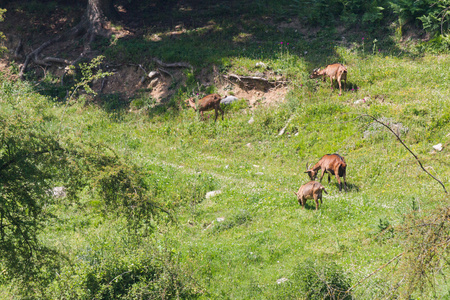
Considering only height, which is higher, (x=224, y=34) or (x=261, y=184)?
(x=224, y=34)

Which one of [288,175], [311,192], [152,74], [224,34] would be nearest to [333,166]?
[311,192]

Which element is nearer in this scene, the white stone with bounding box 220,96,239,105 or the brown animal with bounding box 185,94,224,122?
the brown animal with bounding box 185,94,224,122

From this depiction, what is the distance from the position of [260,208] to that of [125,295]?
5.02 meters

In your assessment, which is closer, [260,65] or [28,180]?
[28,180]

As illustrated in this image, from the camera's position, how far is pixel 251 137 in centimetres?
2036

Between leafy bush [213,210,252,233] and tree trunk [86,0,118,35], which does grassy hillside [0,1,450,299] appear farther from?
tree trunk [86,0,118,35]

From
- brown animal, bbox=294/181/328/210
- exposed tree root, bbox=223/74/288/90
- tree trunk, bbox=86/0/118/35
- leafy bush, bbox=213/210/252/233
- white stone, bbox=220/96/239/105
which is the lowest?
white stone, bbox=220/96/239/105

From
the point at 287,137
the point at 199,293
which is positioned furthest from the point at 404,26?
the point at 199,293

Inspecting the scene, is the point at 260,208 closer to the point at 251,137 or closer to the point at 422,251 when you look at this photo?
the point at 251,137

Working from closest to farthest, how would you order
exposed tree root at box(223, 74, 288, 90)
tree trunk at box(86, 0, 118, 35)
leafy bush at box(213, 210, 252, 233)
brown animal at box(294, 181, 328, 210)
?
1. brown animal at box(294, 181, 328, 210)
2. leafy bush at box(213, 210, 252, 233)
3. exposed tree root at box(223, 74, 288, 90)
4. tree trunk at box(86, 0, 118, 35)

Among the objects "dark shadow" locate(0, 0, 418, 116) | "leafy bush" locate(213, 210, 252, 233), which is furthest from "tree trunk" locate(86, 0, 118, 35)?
"leafy bush" locate(213, 210, 252, 233)

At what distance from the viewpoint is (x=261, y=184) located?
16.0 metres

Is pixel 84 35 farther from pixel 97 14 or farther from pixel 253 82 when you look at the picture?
pixel 253 82

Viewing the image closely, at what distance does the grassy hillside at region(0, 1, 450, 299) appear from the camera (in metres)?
10.5
